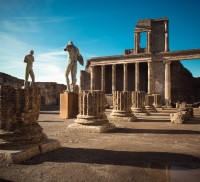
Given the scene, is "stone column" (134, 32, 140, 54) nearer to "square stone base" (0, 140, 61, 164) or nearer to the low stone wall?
the low stone wall

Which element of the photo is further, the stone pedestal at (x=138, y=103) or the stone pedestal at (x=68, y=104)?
the stone pedestal at (x=138, y=103)

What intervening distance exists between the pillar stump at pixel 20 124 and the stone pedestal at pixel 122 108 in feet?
19.7

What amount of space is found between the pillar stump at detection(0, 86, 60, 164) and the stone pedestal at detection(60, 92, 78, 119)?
5849mm

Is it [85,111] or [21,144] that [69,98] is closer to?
[85,111]

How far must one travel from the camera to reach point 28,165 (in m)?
3.27

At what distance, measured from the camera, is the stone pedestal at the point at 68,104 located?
10367 mm

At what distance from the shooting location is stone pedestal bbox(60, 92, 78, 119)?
34.0 feet

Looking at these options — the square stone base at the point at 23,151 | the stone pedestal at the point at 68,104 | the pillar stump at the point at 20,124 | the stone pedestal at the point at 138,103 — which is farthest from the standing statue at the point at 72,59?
the square stone base at the point at 23,151

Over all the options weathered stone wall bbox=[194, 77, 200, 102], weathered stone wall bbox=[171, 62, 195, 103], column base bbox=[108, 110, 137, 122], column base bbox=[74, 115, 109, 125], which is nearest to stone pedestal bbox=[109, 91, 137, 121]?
column base bbox=[108, 110, 137, 122]

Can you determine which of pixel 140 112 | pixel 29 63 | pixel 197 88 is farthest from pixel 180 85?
pixel 29 63

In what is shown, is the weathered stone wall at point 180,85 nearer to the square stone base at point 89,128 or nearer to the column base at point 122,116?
the column base at point 122,116

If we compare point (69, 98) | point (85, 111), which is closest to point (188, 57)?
point (69, 98)

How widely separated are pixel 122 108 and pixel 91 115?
353 centimetres

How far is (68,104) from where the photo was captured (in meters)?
10.4
